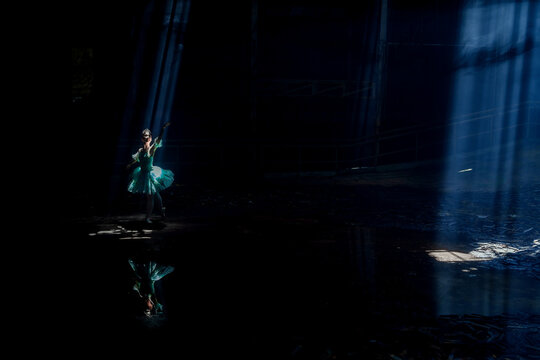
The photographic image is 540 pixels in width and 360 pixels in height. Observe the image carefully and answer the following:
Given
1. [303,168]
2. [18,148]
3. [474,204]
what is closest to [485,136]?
[303,168]

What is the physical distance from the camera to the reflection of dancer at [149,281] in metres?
4.88

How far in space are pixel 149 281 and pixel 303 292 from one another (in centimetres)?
181

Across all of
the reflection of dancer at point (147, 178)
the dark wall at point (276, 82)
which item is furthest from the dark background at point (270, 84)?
the reflection of dancer at point (147, 178)

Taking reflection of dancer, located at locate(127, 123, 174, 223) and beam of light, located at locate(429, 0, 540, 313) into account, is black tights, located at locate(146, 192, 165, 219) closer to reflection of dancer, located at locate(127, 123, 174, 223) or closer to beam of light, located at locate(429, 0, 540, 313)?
reflection of dancer, located at locate(127, 123, 174, 223)

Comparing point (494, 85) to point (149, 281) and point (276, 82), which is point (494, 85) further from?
point (149, 281)

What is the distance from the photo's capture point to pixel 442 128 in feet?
58.4

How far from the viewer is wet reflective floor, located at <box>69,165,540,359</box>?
4086mm

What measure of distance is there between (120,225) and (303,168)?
9.75 metres

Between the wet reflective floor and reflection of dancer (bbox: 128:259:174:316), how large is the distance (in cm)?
5

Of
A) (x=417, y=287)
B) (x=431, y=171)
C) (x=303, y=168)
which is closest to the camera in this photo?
(x=417, y=287)

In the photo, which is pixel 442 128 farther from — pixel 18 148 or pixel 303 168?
pixel 18 148

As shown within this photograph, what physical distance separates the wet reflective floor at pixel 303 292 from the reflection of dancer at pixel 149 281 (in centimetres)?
5

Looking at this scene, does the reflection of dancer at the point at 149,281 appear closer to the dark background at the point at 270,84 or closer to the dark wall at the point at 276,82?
the dark background at the point at 270,84

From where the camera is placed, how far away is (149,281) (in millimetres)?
5684
